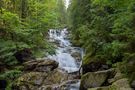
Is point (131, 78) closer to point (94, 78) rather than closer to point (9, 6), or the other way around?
point (94, 78)

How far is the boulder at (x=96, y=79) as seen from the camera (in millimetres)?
13141

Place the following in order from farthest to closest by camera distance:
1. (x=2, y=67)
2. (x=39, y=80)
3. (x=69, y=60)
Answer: (x=69, y=60), (x=2, y=67), (x=39, y=80)

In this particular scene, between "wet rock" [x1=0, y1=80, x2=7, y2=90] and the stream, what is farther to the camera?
"wet rock" [x1=0, y1=80, x2=7, y2=90]

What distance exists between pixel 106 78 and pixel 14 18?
A: 7982mm

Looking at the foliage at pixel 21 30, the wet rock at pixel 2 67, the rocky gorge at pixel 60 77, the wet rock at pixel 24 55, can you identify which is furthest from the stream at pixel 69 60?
the wet rock at pixel 2 67

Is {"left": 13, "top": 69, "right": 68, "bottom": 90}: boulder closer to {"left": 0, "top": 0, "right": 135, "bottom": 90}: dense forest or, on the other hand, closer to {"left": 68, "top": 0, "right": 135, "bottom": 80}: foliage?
{"left": 0, "top": 0, "right": 135, "bottom": 90}: dense forest

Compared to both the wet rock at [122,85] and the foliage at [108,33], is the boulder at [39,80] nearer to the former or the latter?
the foliage at [108,33]

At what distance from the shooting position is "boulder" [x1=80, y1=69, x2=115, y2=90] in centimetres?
1314

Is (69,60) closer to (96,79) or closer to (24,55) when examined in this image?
(24,55)

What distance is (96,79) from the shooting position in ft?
43.6

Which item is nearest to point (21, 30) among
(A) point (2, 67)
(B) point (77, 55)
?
(A) point (2, 67)

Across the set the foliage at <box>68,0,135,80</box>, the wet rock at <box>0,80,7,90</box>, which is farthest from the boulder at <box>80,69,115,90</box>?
the wet rock at <box>0,80,7,90</box>

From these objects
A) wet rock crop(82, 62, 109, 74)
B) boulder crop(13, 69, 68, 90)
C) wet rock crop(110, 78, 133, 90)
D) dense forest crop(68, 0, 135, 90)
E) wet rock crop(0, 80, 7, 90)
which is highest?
dense forest crop(68, 0, 135, 90)

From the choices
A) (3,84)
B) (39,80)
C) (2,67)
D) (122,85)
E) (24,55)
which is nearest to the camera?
(122,85)
